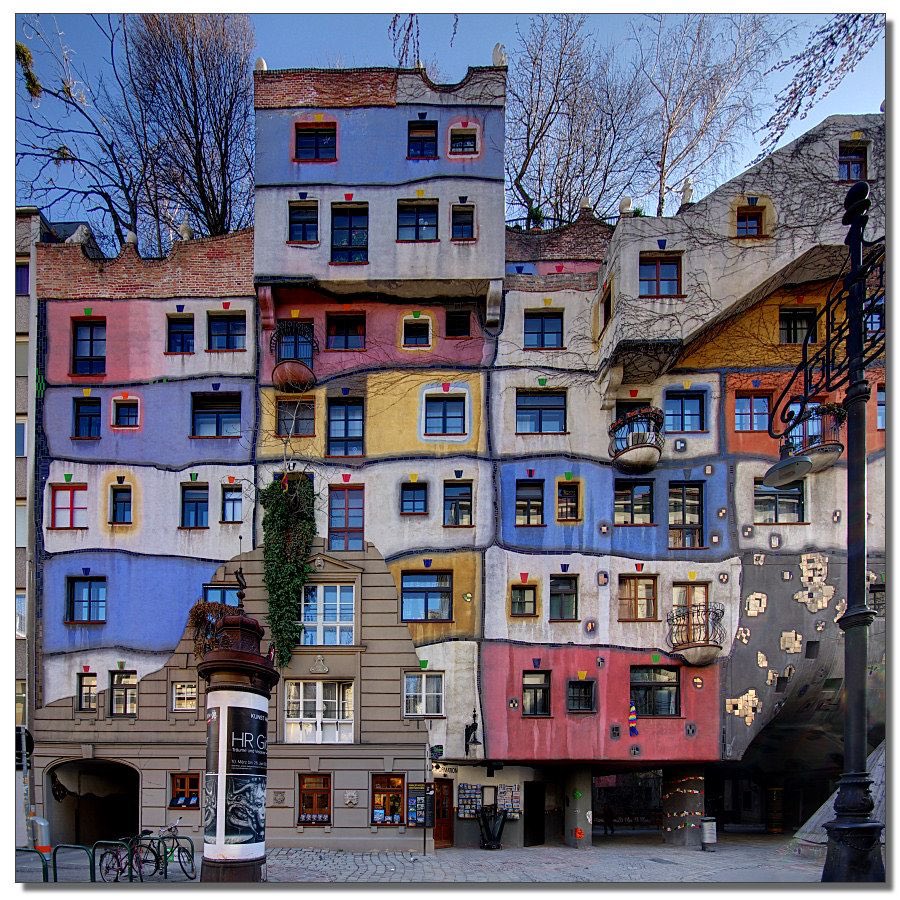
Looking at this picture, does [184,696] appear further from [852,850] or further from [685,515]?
[852,850]

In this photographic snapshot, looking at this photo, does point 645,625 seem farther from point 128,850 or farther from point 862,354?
point 128,850

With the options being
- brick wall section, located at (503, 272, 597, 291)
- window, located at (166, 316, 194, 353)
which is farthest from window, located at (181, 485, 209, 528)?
brick wall section, located at (503, 272, 597, 291)

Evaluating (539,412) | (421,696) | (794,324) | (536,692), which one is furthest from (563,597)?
(794,324)

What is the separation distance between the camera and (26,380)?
12969mm

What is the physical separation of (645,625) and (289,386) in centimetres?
657

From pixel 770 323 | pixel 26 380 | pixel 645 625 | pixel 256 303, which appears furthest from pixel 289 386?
pixel 770 323

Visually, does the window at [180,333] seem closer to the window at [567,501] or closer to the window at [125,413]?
the window at [125,413]

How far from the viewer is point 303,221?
43.8 ft

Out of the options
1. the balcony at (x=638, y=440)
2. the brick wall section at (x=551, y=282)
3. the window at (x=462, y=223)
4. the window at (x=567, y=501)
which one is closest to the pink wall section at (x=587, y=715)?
the window at (x=567, y=501)

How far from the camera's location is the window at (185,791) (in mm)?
12320

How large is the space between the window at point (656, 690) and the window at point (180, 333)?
8.56 m

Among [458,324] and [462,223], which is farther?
[458,324]

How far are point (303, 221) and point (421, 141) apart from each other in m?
2.22

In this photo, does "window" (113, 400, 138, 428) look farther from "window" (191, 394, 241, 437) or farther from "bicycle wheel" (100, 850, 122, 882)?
"bicycle wheel" (100, 850, 122, 882)
